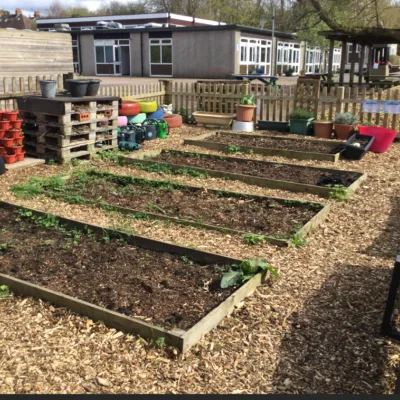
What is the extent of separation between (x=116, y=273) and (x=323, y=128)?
8.47m

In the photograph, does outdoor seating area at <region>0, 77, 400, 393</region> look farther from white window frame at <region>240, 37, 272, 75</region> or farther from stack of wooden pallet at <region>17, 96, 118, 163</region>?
white window frame at <region>240, 37, 272, 75</region>

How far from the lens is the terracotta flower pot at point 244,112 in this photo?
1256 cm

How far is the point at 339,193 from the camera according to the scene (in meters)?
6.99

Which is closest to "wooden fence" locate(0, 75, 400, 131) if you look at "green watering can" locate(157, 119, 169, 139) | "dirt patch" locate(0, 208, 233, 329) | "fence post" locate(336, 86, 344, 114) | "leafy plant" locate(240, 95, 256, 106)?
"fence post" locate(336, 86, 344, 114)

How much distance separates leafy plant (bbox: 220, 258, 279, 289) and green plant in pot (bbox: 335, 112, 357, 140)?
7.77 metres

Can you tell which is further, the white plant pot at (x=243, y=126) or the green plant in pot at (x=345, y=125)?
the white plant pot at (x=243, y=126)

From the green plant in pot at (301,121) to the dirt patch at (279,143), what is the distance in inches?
35.8

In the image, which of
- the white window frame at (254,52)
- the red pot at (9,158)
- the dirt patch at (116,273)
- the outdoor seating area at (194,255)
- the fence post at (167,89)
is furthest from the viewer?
the white window frame at (254,52)

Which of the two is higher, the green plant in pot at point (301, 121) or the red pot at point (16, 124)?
the red pot at point (16, 124)

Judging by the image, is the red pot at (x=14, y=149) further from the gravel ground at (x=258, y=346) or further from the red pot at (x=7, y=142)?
the gravel ground at (x=258, y=346)

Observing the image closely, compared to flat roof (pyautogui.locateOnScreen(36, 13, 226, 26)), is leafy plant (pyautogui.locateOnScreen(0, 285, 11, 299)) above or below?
below

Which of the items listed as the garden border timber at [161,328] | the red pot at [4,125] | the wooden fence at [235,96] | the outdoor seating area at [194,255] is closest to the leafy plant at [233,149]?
the outdoor seating area at [194,255]

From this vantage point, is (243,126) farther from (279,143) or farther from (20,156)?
(20,156)

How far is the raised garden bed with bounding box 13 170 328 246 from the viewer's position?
5.78 meters
